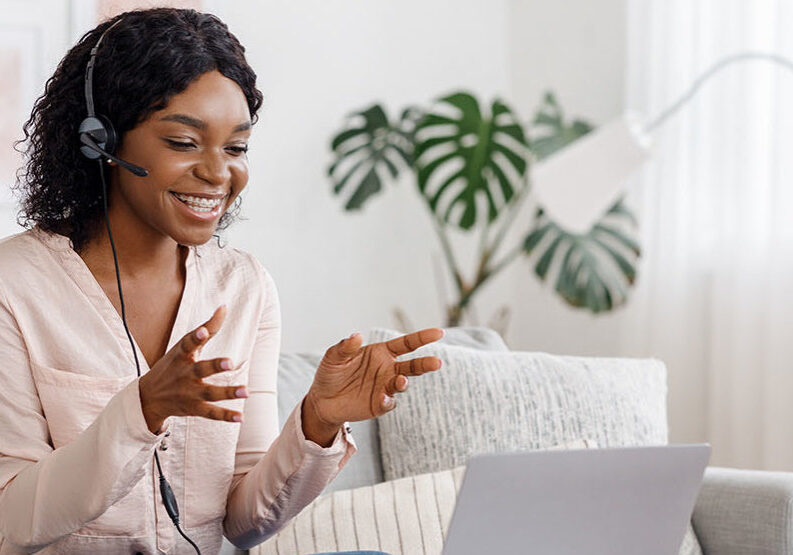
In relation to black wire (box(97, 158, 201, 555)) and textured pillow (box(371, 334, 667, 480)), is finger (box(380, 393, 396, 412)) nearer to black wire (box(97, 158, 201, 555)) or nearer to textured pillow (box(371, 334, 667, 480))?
black wire (box(97, 158, 201, 555))

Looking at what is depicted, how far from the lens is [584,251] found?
10.1 ft

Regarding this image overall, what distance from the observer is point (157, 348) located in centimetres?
136

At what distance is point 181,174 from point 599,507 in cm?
60

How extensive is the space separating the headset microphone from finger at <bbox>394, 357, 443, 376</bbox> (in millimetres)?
367

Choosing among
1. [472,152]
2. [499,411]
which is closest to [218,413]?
[499,411]

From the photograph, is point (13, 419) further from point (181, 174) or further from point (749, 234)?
point (749, 234)

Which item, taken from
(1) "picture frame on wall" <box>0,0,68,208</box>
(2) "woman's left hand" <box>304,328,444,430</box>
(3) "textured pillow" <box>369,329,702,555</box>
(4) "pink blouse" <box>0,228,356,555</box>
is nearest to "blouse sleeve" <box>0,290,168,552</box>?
(4) "pink blouse" <box>0,228,356,555</box>

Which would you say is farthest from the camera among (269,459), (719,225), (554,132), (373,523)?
(554,132)

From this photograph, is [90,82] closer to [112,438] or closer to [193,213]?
[193,213]

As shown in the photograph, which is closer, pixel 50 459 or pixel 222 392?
pixel 222 392

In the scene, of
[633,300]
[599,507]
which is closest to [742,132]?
[633,300]

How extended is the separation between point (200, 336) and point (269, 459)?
1.34 ft

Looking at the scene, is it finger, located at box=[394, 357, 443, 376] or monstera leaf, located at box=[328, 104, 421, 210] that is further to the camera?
monstera leaf, located at box=[328, 104, 421, 210]

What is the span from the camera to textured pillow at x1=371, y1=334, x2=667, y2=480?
1.73 meters
